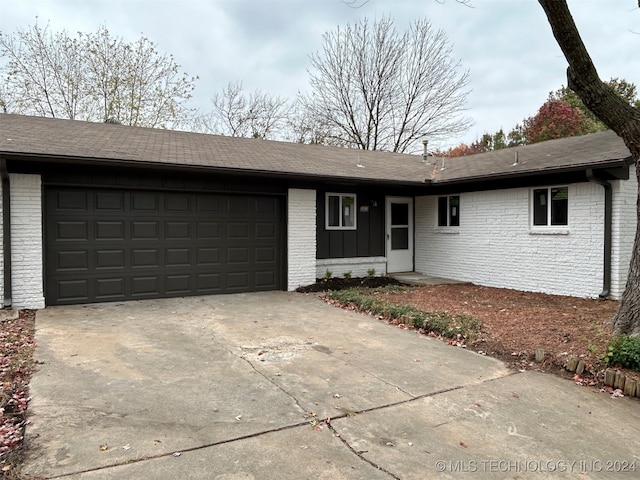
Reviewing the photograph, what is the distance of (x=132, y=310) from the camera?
745 centimetres

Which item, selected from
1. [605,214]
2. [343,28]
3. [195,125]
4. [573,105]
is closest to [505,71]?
[343,28]

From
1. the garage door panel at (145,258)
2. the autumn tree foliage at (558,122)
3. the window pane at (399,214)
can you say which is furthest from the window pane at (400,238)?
the autumn tree foliage at (558,122)

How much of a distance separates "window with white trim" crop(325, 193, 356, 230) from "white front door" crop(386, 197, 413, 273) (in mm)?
1191

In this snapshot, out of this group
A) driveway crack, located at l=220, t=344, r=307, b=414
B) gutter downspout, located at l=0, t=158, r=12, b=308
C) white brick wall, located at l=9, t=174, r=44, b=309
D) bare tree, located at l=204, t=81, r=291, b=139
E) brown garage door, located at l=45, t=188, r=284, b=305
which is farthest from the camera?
bare tree, located at l=204, t=81, r=291, b=139

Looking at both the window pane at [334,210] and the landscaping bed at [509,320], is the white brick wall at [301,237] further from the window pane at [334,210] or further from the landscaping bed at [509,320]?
the window pane at [334,210]

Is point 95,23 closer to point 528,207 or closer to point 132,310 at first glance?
point 132,310

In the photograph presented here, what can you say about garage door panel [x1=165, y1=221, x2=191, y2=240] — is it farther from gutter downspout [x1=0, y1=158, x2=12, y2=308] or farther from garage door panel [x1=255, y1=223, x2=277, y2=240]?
gutter downspout [x1=0, y1=158, x2=12, y2=308]

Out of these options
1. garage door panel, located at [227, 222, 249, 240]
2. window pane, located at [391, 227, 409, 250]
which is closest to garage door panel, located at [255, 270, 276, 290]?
garage door panel, located at [227, 222, 249, 240]

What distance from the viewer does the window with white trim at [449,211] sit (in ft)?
37.2

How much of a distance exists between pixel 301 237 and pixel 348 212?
2027 millimetres

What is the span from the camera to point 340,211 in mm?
11227

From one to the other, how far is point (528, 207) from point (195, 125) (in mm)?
17356

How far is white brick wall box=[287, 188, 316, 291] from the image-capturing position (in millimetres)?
9727

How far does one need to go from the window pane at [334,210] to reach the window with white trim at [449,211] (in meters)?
2.92
